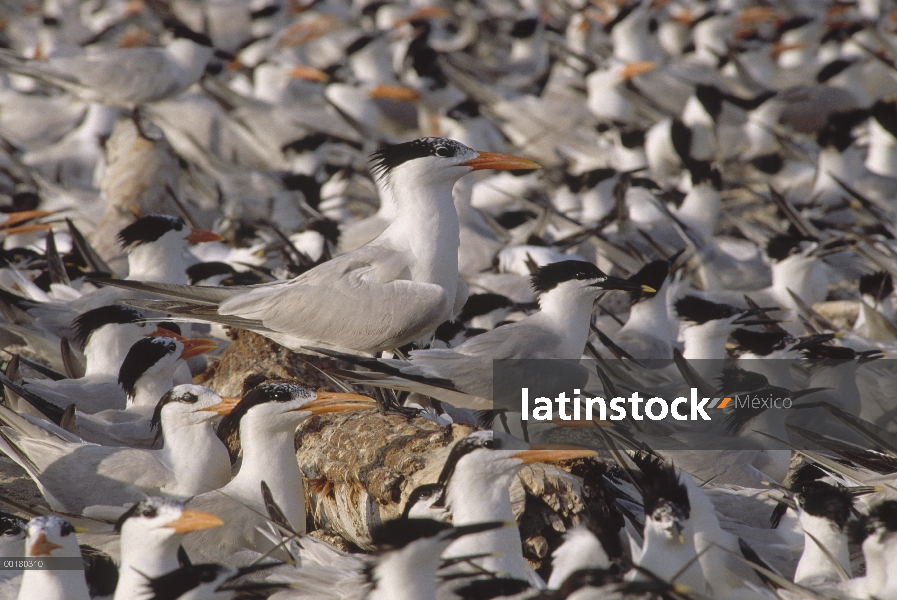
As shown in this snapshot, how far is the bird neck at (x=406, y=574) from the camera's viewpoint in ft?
9.51

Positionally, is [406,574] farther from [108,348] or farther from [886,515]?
[108,348]

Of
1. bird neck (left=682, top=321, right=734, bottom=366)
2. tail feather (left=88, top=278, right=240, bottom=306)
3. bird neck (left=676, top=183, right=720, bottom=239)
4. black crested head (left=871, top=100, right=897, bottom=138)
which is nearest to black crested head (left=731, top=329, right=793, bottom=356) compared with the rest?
bird neck (left=682, top=321, right=734, bottom=366)

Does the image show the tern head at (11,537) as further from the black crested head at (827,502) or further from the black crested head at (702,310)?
the black crested head at (702,310)

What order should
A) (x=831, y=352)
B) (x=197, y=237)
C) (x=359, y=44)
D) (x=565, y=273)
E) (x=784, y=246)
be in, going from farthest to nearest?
(x=359, y=44) → (x=784, y=246) → (x=197, y=237) → (x=831, y=352) → (x=565, y=273)

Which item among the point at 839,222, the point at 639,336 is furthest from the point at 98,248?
the point at 839,222

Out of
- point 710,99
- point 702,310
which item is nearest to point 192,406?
point 702,310

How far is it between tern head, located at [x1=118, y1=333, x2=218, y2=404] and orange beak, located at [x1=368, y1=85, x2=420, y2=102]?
6547 millimetres

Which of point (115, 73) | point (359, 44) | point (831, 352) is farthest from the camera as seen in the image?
point (359, 44)

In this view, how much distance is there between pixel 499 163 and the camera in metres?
4.37

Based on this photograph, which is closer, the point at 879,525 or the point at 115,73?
the point at 879,525

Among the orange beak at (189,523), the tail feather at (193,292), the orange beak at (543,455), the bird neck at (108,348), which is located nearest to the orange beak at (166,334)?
the bird neck at (108,348)

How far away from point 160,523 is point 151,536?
5cm

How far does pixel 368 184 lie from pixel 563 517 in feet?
22.2

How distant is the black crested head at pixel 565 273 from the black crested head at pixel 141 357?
1.66 metres
